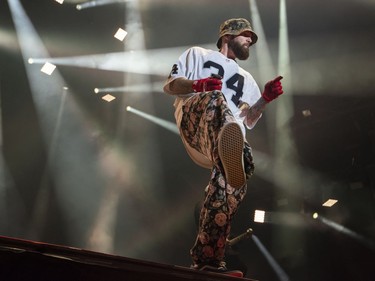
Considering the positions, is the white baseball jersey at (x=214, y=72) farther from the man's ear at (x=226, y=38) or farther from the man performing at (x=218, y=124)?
the man's ear at (x=226, y=38)

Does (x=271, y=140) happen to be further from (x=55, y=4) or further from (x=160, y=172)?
(x=55, y=4)

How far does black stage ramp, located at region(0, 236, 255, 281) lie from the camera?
1.06 m

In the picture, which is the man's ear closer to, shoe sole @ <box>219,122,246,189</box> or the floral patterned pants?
the floral patterned pants

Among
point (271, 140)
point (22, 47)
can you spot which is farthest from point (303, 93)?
point (22, 47)

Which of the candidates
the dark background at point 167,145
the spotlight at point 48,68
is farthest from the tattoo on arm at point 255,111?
the spotlight at point 48,68

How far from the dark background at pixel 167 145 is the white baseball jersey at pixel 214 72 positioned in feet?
9.54

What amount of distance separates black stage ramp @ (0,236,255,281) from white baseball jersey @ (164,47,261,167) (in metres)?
1.13

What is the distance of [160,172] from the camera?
6344mm

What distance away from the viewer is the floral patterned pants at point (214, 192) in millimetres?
1798

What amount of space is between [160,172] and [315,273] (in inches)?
110

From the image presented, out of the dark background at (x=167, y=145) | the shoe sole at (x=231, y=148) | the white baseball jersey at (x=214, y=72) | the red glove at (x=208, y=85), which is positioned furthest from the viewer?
the dark background at (x=167, y=145)

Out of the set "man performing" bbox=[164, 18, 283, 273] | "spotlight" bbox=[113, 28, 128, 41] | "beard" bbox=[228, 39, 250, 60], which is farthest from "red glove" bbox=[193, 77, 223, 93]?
"spotlight" bbox=[113, 28, 128, 41]

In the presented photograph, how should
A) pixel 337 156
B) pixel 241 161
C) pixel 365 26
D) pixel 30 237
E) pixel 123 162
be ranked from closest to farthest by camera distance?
pixel 241 161 → pixel 365 26 → pixel 30 237 → pixel 337 156 → pixel 123 162

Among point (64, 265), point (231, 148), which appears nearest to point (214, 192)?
point (231, 148)
